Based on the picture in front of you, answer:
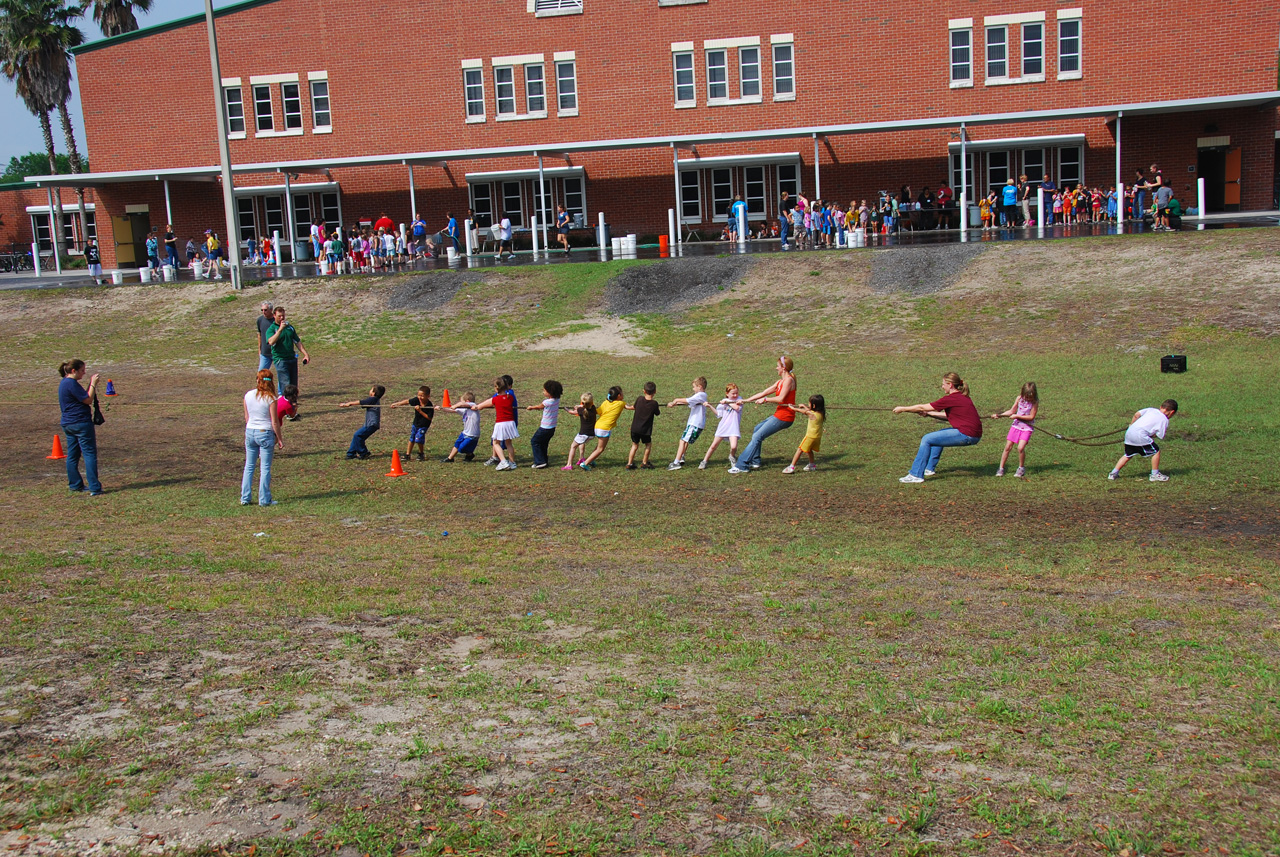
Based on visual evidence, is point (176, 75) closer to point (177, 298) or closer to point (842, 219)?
point (177, 298)

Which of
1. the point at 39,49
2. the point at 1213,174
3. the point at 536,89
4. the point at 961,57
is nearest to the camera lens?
the point at 1213,174

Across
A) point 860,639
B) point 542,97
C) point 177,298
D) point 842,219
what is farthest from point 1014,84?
point 860,639

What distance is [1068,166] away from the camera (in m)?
40.6

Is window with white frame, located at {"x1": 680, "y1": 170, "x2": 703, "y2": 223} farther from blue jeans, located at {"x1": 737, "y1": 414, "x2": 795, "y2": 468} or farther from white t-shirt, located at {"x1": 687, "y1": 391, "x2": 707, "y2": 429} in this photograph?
blue jeans, located at {"x1": 737, "y1": 414, "x2": 795, "y2": 468}

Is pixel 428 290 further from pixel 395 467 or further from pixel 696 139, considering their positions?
pixel 395 467

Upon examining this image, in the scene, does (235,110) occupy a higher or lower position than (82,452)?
higher

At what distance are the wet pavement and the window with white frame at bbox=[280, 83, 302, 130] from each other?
745 cm

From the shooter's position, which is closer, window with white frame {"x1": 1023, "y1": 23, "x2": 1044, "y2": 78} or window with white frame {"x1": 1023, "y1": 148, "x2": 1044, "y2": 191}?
window with white frame {"x1": 1023, "y1": 23, "x2": 1044, "y2": 78}

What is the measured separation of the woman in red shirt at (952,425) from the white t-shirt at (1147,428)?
73.1 inches

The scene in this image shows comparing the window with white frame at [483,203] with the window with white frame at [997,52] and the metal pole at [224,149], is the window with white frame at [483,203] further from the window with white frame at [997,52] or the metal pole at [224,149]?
the window with white frame at [997,52]

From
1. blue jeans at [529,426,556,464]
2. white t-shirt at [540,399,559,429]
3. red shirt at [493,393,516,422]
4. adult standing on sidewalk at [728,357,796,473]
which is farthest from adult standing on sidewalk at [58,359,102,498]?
adult standing on sidewalk at [728,357,796,473]

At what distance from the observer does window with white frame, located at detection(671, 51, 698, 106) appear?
42500 millimetres

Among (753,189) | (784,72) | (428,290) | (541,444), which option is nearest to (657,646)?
(541,444)

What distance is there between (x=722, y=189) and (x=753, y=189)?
48.6 inches
